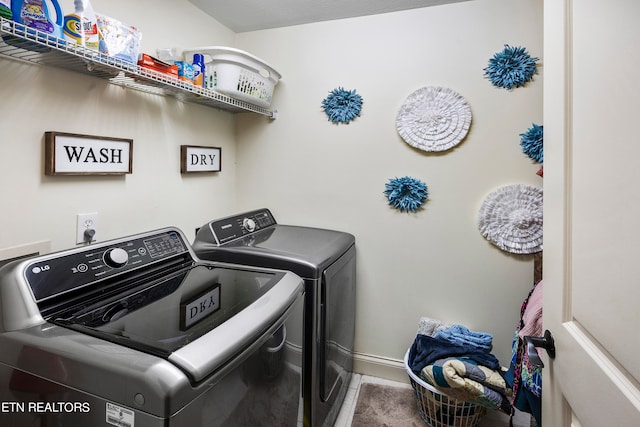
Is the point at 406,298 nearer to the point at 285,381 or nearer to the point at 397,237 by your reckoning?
the point at 397,237

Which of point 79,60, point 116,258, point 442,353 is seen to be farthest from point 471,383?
point 79,60

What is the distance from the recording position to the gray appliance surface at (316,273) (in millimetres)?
1428

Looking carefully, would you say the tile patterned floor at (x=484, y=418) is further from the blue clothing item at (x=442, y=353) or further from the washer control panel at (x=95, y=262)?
the washer control panel at (x=95, y=262)

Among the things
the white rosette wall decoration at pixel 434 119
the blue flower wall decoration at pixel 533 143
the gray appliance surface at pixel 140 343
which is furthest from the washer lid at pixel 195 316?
the blue flower wall decoration at pixel 533 143

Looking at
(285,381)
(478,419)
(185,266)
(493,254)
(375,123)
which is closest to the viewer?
(285,381)

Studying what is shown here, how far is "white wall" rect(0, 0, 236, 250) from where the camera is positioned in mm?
1130

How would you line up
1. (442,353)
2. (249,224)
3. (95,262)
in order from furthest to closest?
(249,224)
(442,353)
(95,262)

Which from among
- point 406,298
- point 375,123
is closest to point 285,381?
point 406,298

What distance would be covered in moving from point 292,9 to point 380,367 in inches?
89.7

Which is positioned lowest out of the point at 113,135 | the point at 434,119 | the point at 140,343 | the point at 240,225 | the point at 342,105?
the point at 140,343

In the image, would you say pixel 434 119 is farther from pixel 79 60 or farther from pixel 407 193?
pixel 79 60

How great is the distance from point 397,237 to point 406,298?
0.39 m

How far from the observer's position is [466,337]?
5.94 feet

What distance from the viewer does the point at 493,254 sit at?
1.87 meters
